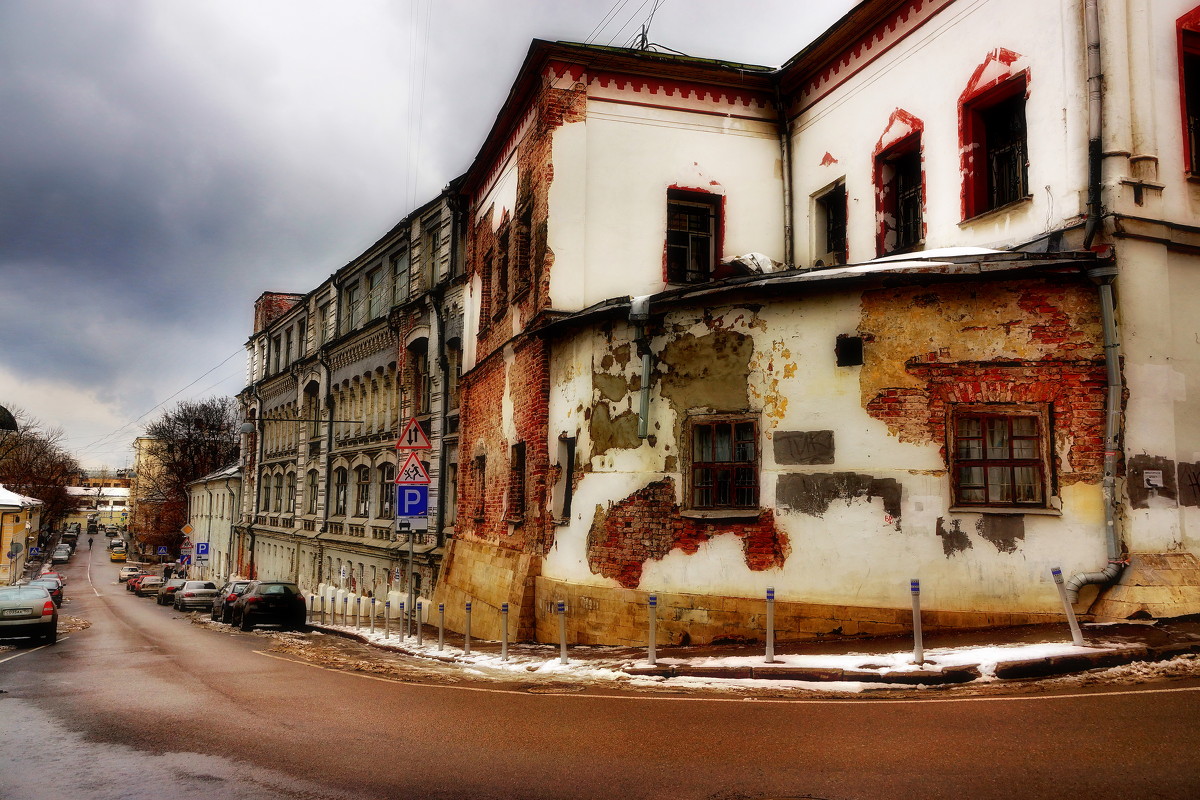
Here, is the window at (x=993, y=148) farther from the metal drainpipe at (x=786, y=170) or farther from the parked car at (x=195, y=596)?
the parked car at (x=195, y=596)

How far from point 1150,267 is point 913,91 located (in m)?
5.49

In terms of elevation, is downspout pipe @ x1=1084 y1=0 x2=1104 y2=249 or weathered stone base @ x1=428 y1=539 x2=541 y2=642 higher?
downspout pipe @ x1=1084 y1=0 x2=1104 y2=249

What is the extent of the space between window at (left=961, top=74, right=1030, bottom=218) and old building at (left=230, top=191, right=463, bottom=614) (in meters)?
13.4

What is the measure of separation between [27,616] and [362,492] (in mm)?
14007

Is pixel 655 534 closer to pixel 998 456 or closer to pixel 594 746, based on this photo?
pixel 998 456

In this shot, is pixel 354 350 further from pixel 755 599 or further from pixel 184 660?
pixel 755 599

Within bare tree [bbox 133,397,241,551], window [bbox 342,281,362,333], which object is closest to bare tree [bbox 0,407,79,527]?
bare tree [bbox 133,397,241,551]

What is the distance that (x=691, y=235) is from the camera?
18094 millimetres

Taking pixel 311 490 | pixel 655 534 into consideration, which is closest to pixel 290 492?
pixel 311 490

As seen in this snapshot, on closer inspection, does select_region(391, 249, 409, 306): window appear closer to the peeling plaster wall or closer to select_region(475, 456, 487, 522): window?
select_region(475, 456, 487, 522): window

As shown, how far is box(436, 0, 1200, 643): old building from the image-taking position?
1145 cm

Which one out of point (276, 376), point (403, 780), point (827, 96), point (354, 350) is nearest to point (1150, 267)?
point (827, 96)

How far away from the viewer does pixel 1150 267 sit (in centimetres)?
1162

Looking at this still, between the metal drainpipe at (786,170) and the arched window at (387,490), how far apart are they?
17.3m
